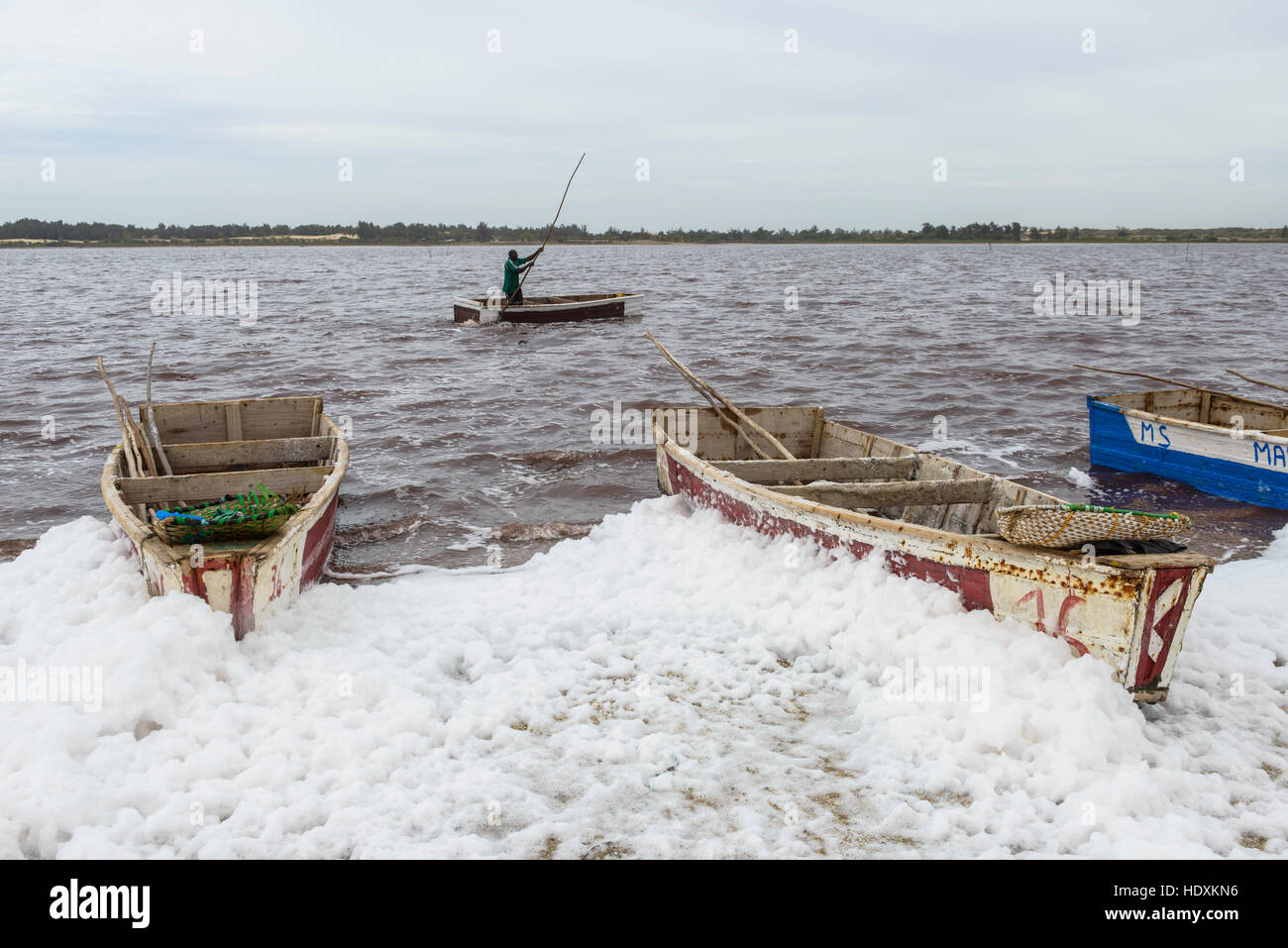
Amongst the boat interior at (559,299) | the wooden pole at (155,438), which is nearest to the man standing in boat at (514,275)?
the boat interior at (559,299)

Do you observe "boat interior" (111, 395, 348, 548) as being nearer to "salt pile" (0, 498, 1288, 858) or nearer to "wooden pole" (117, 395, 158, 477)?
"wooden pole" (117, 395, 158, 477)

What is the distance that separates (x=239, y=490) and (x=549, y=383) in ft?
39.3

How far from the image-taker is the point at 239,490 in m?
7.87

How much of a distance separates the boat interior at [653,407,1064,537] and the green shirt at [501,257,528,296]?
618 inches

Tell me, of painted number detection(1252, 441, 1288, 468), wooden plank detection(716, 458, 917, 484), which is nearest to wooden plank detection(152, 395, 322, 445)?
wooden plank detection(716, 458, 917, 484)

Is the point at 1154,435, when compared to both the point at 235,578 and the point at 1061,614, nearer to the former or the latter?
the point at 1061,614

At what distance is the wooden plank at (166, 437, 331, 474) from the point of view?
9.24 metres

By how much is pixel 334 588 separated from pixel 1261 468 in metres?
9.65

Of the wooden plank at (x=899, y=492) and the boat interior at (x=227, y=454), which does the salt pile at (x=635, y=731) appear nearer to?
the wooden plank at (x=899, y=492)

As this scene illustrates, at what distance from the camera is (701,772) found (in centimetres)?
487

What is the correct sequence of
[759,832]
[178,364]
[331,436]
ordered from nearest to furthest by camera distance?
[759,832] → [331,436] → [178,364]
